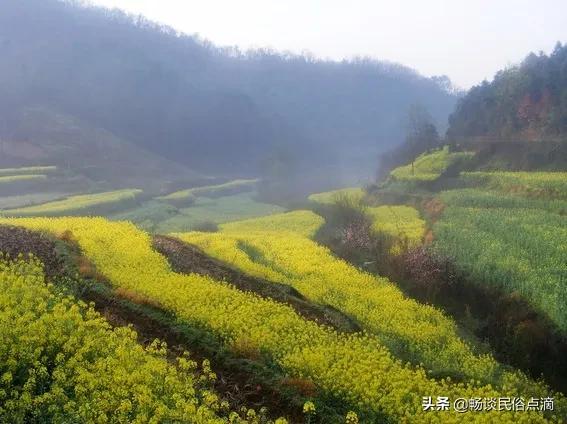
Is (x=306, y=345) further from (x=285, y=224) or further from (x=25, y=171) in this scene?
(x=25, y=171)

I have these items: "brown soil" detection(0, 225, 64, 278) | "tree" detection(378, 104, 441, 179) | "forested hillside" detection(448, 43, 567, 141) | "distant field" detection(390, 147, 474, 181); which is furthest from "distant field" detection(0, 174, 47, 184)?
"forested hillside" detection(448, 43, 567, 141)

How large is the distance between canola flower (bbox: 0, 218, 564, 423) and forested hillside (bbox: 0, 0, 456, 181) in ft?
236

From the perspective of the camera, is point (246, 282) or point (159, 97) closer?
point (246, 282)

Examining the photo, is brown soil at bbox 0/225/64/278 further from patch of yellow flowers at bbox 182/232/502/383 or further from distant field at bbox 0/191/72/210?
distant field at bbox 0/191/72/210

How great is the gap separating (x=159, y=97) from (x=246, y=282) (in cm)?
12196

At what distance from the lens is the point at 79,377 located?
8.86 metres

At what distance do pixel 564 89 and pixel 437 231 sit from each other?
32246 millimetres

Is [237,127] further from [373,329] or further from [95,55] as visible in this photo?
[373,329]

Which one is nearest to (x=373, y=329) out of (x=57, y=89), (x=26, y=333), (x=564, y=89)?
(x=26, y=333)

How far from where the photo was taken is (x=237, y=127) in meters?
140

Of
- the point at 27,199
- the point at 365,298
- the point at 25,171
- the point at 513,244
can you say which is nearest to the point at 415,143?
the point at 25,171

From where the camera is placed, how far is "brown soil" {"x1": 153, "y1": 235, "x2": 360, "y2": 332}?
17.8 metres

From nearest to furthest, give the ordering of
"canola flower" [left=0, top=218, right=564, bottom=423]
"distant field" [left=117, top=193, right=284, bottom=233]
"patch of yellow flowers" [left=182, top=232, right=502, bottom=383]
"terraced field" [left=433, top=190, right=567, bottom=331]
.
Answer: "canola flower" [left=0, top=218, right=564, bottom=423] → "patch of yellow flowers" [left=182, top=232, right=502, bottom=383] → "terraced field" [left=433, top=190, right=567, bottom=331] → "distant field" [left=117, top=193, right=284, bottom=233]

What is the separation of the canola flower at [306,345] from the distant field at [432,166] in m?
36.3
